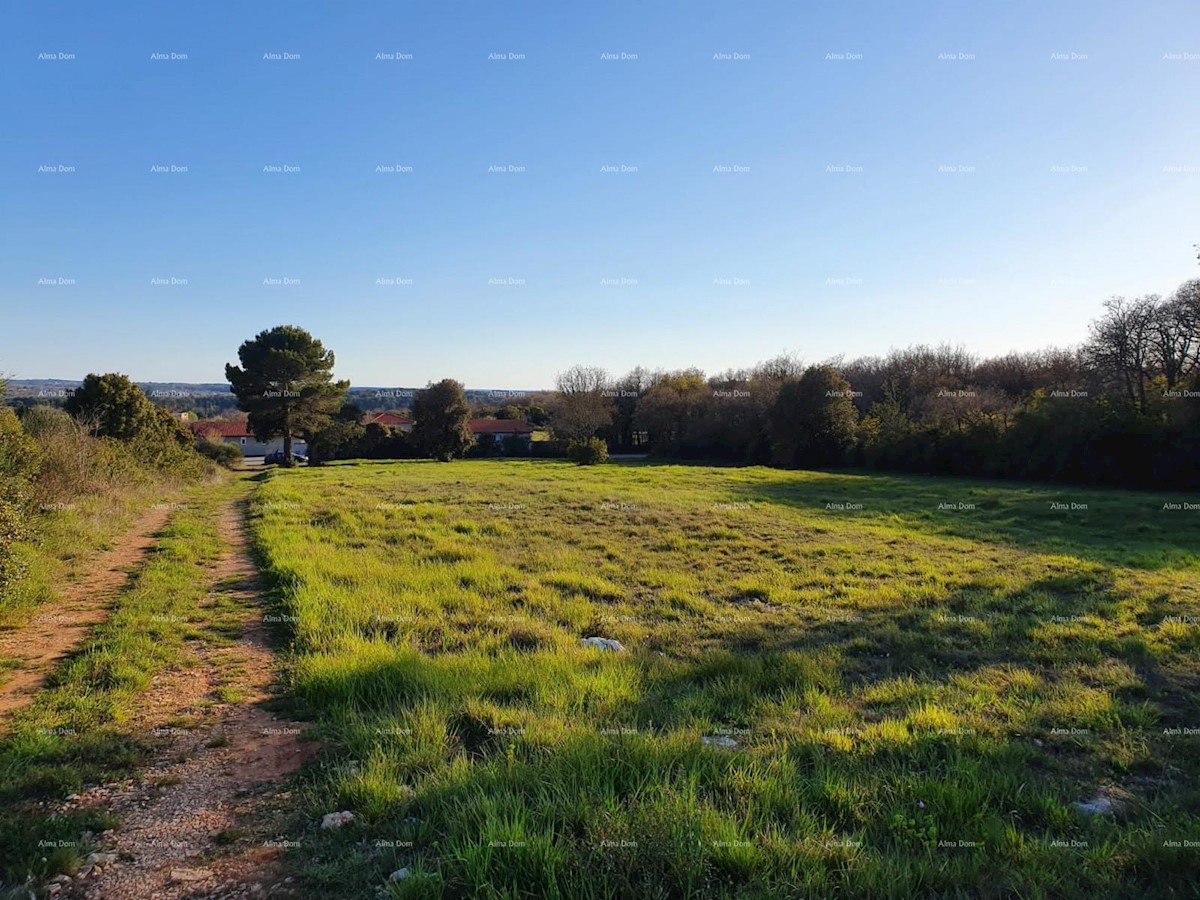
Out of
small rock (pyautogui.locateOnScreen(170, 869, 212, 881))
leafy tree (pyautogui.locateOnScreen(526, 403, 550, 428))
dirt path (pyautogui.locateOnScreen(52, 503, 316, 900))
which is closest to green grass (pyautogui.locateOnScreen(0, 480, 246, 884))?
dirt path (pyautogui.locateOnScreen(52, 503, 316, 900))

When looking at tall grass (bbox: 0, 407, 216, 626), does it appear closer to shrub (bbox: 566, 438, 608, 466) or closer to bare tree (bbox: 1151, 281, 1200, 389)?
shrub (bbox: 566, 438, 608, 466)

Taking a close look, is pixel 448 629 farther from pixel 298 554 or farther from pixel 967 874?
pixel 967 874

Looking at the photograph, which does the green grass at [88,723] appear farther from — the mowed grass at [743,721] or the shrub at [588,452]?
the shrub at [588,452]

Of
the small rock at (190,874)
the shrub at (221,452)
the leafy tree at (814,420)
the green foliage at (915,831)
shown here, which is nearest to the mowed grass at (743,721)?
the green foliage at (915,831)

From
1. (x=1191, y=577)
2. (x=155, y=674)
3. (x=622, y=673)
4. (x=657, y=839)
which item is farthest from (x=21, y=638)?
(x=1191, y=577)

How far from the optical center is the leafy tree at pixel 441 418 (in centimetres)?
5497

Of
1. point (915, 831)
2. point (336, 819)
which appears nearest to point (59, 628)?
point (336, 819)

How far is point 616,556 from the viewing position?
41.4 ft

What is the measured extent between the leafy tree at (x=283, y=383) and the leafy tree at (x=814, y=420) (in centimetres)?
3327

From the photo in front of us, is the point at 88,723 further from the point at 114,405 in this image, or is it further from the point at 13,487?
the point at 114,405

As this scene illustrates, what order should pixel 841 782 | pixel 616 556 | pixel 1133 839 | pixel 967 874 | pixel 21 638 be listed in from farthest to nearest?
pixel 616 556 < pixel 21 638 < pixel 841 782 < pixel 1133 839 < pixel 967 874

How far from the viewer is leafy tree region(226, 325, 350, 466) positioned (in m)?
43.5

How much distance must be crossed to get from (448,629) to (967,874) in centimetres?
567

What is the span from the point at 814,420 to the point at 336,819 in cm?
4207
